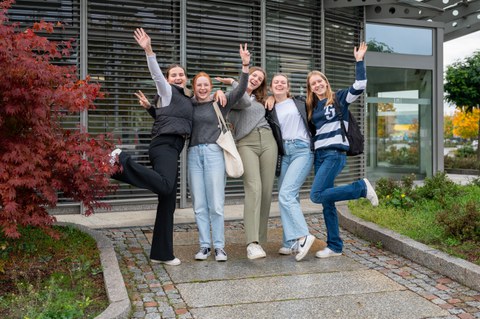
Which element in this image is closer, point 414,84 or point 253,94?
point 253,94

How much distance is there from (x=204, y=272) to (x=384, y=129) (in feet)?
27.2

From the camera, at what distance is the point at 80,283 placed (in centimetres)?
444

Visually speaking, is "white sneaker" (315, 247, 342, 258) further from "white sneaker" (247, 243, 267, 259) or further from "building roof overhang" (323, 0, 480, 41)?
"building roof overhang" (323, 0, 480, 41)

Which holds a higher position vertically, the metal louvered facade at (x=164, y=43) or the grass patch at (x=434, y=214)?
the metal louvered facade at (x=164, y=43)

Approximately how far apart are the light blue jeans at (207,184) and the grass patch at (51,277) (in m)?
1.08

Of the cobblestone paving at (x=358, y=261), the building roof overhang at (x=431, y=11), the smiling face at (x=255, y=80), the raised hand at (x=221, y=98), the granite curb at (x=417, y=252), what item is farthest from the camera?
the building roof overhang at (x=431, y=11)

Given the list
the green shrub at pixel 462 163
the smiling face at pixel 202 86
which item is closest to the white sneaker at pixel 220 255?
the smiling face at pixel 202 86

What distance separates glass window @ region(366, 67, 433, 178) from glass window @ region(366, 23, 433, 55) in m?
0.44

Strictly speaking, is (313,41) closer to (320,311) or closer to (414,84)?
(414,84)

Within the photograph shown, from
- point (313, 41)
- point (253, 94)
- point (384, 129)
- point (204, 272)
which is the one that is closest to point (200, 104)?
point (253, 94)

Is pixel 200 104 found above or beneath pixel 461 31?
beneath

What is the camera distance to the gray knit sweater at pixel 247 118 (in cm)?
551

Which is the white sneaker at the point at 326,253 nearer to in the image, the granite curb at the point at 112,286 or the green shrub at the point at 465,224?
the green shrub at the point at 465,224

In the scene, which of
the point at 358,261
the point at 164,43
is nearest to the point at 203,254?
the point at 358,261
